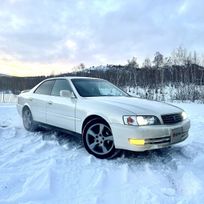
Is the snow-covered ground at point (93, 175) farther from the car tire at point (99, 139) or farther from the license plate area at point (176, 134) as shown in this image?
the license plate area at point (176, 134)

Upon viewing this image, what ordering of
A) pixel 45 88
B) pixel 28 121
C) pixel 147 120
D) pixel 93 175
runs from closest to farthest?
pixel 93 175, pixel 147 120, pixel 45 88, pixel 28 121

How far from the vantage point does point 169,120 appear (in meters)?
4.76

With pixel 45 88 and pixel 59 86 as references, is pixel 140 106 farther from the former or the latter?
pixel 45 88

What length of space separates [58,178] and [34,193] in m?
0.57

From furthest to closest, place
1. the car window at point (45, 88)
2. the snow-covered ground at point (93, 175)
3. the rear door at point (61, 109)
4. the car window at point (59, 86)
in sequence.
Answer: the car window at point (45, 88) < the car window at point (59, 86) < the rear door at point (61, 109) < the snow-covered ground at point (93, 175)

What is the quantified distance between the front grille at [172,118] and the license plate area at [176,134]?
15cm

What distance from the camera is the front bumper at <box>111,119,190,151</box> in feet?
14.6

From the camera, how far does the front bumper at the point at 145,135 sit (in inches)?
175

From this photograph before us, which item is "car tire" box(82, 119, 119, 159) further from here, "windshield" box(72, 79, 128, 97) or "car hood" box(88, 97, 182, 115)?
"windshield" box(72, 79, 128, 97)

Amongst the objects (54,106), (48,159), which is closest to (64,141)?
(54,106)

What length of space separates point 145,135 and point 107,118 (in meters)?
0.70

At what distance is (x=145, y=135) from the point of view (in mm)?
4445

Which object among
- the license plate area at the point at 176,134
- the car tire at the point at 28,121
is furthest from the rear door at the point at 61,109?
the license plate area at the point at 176,134

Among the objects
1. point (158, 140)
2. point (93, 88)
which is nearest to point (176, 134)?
point (158, 140)
